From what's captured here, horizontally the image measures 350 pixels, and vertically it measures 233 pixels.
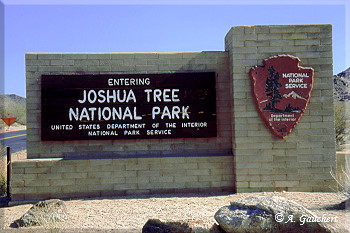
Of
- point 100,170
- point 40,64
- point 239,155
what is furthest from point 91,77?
point 239,155

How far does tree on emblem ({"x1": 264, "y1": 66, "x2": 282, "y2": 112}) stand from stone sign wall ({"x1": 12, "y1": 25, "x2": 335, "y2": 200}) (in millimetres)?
387

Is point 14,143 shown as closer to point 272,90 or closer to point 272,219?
point 272,90

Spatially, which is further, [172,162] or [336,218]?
[172,162]

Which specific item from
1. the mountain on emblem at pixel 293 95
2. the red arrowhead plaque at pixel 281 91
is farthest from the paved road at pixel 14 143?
the mountain on emblem at pixel 293 95

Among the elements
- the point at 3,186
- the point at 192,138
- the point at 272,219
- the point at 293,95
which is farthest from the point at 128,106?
the point at 272,219

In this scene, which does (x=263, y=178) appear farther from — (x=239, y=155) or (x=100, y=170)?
(x=100, y=170)

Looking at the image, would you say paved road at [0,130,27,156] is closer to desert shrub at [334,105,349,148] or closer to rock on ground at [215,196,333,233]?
rock on ground at [215,196,333,233]

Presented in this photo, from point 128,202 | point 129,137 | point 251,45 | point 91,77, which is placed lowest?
point 128,202

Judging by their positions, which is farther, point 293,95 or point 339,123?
point 339,123

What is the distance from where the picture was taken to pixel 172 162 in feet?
26.5

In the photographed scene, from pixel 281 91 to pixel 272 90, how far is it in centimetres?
24

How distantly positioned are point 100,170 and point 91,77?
249 centimetres

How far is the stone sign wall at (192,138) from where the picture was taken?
312 inches

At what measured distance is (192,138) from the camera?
8.38 m
